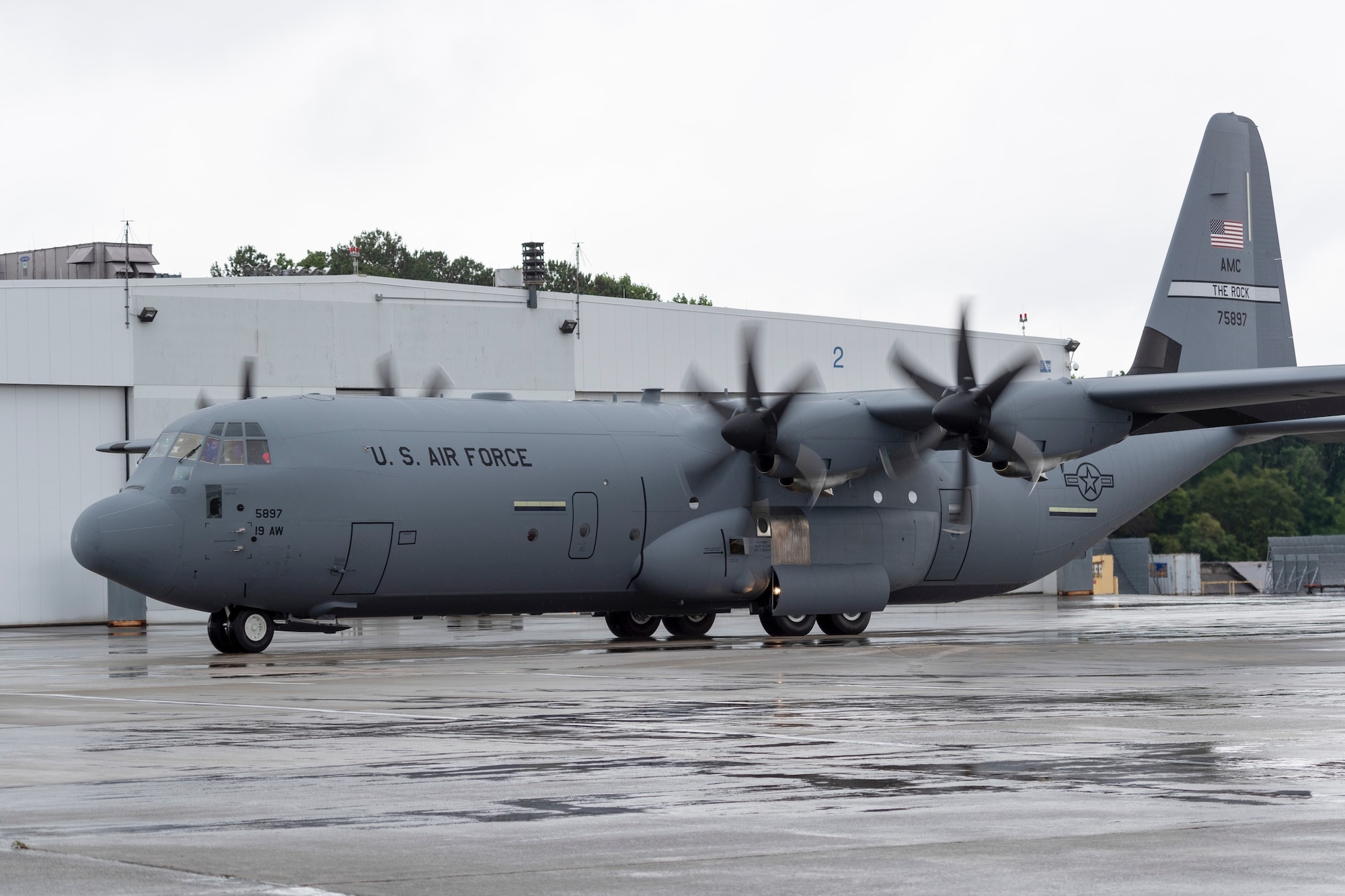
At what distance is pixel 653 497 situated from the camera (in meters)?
26.6

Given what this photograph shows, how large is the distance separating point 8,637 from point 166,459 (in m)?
12.5

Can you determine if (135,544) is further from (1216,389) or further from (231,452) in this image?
(1216,389)

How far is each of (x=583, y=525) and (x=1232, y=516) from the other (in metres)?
79.0

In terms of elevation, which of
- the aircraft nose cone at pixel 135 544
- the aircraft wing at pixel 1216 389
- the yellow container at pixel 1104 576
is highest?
the aircraft wing at pixel 1216 389

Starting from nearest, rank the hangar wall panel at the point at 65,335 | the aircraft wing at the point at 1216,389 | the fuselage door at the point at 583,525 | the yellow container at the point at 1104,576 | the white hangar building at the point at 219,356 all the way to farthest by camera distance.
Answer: the aircraft wing at the point at 1216,389, the fuselage door at the point at 583,525, the hangar wall panel at the point at 65,335, the white hangar building at the point at 219,356, the yellow container at the point at 1104,576

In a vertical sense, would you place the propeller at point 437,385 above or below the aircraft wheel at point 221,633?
above

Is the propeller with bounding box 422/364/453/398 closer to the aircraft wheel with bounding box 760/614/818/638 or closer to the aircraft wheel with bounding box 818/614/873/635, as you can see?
the aircraft wheel with bounding box 760/614/818/638

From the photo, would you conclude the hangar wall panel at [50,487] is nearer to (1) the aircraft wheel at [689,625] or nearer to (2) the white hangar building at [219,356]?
(2) the white hangar building at [219,356]

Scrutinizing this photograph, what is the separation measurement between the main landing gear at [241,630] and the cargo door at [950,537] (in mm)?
11555

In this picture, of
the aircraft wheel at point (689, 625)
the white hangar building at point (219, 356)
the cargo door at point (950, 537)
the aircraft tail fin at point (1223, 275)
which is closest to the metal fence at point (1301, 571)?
the white hangar building at point (219, 356)

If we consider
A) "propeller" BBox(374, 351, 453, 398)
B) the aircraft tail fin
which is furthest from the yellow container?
"propeller" BBox(374, 351, 453, 398)

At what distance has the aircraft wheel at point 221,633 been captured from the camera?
78.1 feet

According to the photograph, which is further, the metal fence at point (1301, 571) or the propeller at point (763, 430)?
the metal fence at point (1301, 571)

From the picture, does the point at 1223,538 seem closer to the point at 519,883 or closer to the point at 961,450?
the point at 961,450
